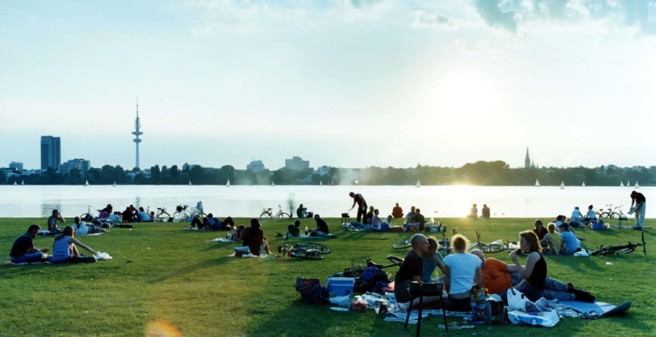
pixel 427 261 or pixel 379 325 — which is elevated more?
pixel 427 261

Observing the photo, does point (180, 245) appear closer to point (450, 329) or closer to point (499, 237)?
point (499, 237)

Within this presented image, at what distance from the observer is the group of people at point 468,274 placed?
39.7ft

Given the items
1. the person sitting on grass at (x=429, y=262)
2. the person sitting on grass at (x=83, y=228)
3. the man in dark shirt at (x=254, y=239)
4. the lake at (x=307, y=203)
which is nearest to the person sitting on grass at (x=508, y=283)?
the person sitting on grass at (x=429, y=262)

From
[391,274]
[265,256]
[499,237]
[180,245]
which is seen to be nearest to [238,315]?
[391,274]

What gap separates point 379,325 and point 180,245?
54.1 ft

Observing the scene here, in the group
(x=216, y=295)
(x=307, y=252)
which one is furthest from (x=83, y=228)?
(x=216, y=295)

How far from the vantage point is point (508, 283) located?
13.3 metres

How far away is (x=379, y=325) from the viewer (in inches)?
453

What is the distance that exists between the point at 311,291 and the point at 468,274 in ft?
11.1

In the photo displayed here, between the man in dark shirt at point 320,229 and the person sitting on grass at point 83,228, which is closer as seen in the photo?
the man in dark shirt at point 320,229

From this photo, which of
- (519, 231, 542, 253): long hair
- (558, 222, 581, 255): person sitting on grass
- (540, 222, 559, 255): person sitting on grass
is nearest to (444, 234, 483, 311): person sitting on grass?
(519, 231, 542, 253): long hair

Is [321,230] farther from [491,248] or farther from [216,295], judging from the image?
[216,295]

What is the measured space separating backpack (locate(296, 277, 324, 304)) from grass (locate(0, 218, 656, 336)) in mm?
205

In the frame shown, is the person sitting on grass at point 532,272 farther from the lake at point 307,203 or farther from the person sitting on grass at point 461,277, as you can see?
the lake at point 307,203
